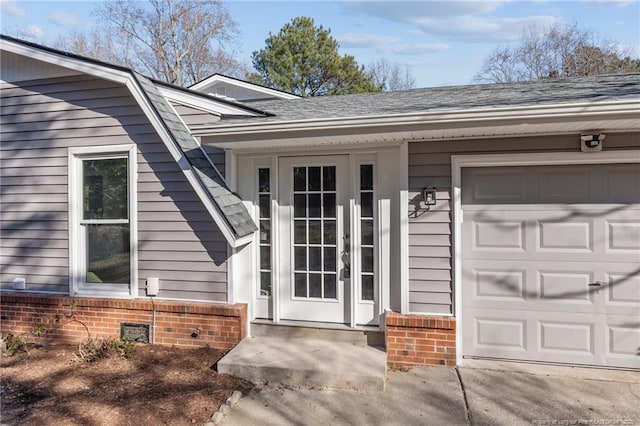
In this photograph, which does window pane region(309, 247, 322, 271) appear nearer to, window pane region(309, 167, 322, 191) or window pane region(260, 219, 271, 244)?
window pane region(260, 219, 271, 244)

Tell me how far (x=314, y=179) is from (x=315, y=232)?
63 centimetres

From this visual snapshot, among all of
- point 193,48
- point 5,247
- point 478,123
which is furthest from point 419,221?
point 193,48

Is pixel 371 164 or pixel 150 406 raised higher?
pixel 371 164

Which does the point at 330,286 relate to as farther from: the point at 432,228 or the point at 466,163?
the point at 466,163

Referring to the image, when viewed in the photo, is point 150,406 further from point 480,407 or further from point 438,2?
point 438,2

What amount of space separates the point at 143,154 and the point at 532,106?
13.9ft

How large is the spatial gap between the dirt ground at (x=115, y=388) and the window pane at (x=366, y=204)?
2.18m

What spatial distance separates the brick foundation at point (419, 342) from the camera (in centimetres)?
432

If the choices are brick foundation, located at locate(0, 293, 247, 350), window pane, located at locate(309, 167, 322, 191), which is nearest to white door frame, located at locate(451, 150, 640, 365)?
window pane, located at locate(309, 167, 322, 191)

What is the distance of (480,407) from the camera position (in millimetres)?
3559

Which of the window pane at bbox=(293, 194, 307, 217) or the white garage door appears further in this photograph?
the window pane at bbox=(293, 194, 307, 217)

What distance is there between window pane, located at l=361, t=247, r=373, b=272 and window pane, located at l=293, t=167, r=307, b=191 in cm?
102

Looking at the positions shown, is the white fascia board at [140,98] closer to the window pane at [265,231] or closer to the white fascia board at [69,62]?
the white fascia board at [69,62]

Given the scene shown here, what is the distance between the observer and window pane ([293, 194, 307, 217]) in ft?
16.1
